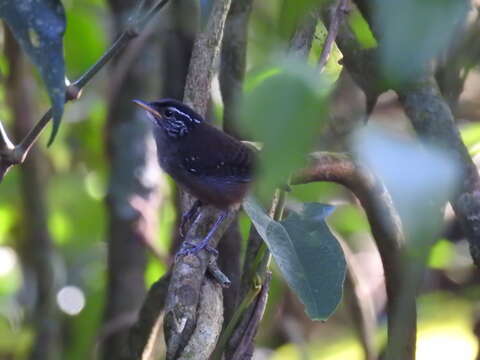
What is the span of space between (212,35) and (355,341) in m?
1.89

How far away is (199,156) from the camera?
4.00 metres

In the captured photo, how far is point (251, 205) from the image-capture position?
6.15 feet

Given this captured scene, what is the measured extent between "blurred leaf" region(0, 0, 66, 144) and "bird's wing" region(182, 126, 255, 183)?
166cm

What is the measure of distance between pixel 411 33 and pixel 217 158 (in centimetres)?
316

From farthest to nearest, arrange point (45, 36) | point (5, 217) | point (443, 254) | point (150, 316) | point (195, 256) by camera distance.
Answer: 1. point (5, 217)
2. point (443, 254)
3. point (150, 316)
4. point (195, 256)
5. point (45, 36)

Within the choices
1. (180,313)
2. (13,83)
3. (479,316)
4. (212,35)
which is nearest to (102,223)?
(13,83)

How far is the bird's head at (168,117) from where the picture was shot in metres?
3.69

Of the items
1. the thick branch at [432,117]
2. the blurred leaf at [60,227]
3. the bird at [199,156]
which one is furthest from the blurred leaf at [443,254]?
the blurred leaf at [60,227]

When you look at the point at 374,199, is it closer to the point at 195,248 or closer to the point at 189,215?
the point at 195,248

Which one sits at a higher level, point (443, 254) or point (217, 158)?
point (217, 158)

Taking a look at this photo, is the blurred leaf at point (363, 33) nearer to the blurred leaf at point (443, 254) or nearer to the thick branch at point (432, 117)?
the thick branch at point (432, 117)

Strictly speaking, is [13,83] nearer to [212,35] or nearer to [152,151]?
[152,151]

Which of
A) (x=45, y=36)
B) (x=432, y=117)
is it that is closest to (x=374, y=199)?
(x=432, y=117)

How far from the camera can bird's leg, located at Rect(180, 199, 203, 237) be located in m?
2.89
